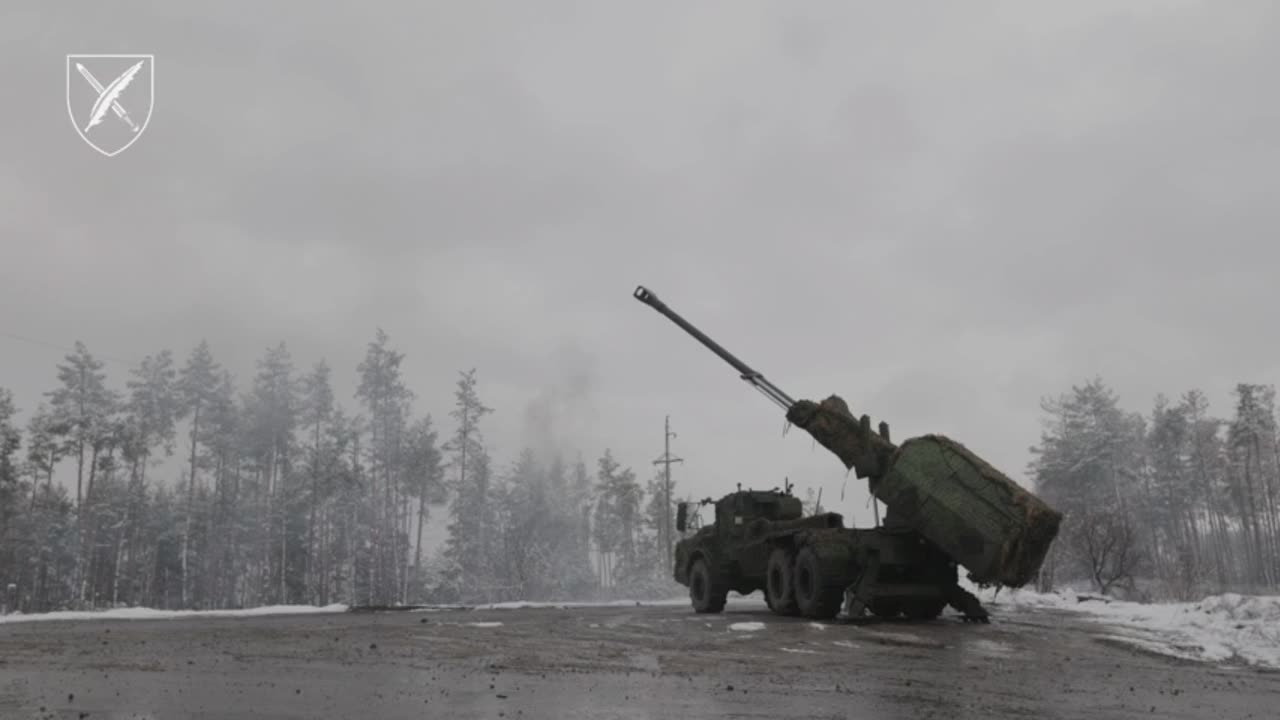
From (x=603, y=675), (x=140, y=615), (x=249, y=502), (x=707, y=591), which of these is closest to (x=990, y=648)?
(x=603, y=675)

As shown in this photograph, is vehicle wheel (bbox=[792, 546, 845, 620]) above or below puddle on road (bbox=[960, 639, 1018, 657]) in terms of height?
above

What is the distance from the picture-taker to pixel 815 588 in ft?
47.1

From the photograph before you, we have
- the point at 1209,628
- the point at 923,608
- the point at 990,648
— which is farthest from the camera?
the point at 923,608

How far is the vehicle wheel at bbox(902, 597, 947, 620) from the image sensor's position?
567 inches

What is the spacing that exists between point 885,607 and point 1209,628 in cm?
473

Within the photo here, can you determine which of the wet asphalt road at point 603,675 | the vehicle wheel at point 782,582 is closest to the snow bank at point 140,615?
the wet asphalt road at point 603,675

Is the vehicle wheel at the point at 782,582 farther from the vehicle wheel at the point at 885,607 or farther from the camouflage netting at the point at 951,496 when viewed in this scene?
the camouflage netting at the point at 951,496

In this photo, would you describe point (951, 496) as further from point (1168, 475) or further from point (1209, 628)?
point (1168, 475)

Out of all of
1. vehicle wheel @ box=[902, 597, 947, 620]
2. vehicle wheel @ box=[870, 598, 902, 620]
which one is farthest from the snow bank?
vehicle wheel @ box=[902, 597, 947, 620]

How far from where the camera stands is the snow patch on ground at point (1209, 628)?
10.3 meters

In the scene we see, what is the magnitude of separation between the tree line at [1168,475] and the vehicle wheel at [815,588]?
105 feet

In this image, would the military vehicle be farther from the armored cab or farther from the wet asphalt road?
the wet asphalt road

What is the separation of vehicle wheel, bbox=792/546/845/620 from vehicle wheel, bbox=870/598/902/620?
574 mm

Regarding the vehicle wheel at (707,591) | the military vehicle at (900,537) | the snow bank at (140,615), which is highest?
the military vehicle at (900,537)
